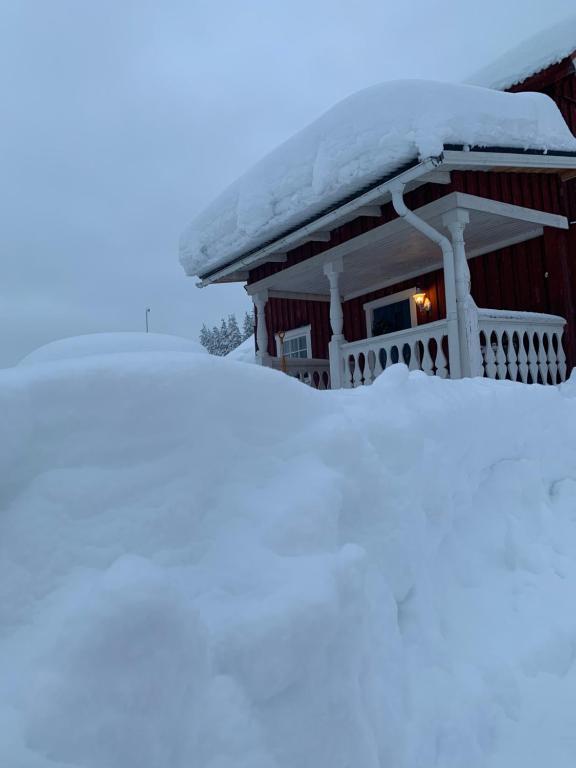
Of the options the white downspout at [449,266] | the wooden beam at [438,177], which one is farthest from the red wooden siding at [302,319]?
the wooden beam at [438,177]

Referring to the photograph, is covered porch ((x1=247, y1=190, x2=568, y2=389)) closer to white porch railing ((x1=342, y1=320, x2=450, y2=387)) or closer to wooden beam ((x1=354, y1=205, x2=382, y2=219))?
white porch railing ((x1=342, y1=320, x2=450, y2=387))

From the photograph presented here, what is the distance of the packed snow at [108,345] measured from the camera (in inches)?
155

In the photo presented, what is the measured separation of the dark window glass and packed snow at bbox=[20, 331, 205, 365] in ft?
22.2

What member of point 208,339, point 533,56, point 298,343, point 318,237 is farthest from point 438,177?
point 208,339

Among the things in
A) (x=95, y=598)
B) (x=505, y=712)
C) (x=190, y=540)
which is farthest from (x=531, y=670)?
(x=95, y=598)

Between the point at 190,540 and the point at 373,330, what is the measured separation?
941 centimetres

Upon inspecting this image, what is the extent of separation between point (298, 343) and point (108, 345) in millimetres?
9260

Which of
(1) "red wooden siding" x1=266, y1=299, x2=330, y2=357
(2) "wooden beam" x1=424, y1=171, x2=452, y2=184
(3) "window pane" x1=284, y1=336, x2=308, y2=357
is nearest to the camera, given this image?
(2) "wooden beam" x1=424, y1=171, x2=452, y2=184

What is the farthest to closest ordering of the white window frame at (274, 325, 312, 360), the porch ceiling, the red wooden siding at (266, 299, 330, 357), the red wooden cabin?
the white window frame at (274, 325, 312, 360) < the red wooden siding at (266, 299, 330, 357) < the porch ceiling < the red wooden cabin

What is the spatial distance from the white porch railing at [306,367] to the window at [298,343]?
1733 mm

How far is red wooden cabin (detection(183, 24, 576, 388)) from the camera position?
250 inches

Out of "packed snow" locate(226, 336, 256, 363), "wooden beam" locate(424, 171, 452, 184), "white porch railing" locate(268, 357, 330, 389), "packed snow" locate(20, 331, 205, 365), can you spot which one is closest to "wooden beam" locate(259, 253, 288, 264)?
"white porch railing" locate(268, 357, 330, 389)

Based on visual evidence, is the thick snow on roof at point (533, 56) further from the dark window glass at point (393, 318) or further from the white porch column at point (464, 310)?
the white porch column at point (464, 310)

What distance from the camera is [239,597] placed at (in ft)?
6.01
